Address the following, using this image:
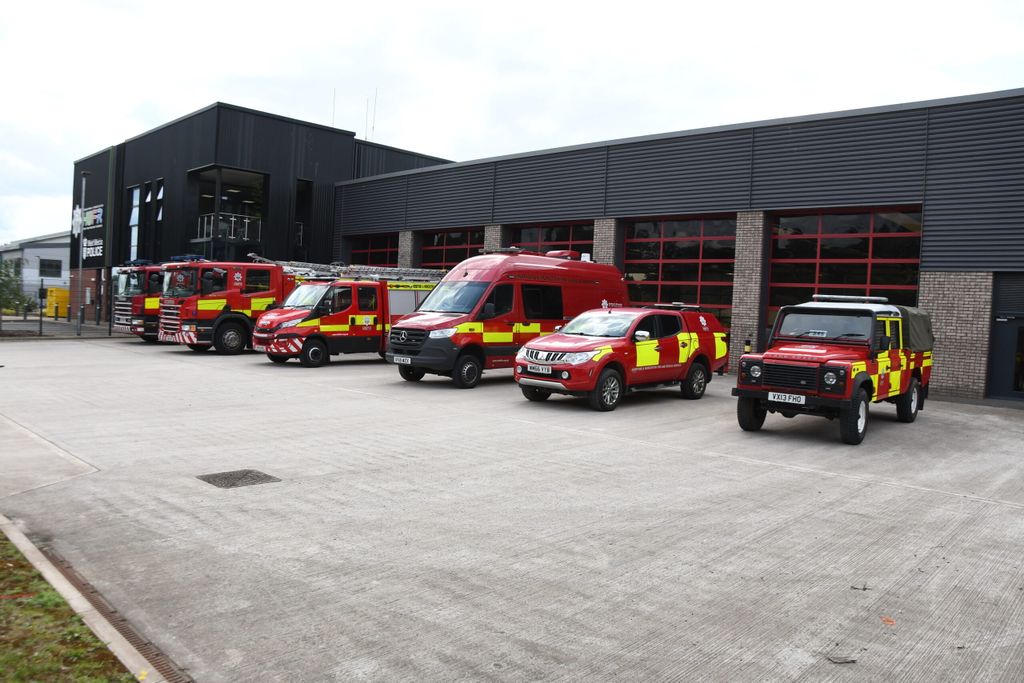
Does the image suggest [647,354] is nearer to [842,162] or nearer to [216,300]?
[842,162]

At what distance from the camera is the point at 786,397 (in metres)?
10.4

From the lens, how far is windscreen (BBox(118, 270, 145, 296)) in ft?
80.7

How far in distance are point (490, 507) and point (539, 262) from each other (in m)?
11.0

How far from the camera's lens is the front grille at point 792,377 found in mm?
10195

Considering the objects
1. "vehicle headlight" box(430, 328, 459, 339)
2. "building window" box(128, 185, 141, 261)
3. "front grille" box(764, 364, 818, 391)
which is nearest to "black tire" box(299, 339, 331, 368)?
"vehicle headlight" box(430, 328, 459, 339)

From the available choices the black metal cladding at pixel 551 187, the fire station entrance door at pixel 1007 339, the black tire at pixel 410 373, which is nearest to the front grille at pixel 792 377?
the black tire at pixel 410 373

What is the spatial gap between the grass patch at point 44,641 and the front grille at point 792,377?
8.72m

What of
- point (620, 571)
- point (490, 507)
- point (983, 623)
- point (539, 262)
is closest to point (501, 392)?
point (539, 262)

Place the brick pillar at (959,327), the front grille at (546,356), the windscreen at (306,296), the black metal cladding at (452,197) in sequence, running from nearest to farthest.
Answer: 1. the front grille at (546,356)
2. the brick pillar at (959,327)
3. the windscreen at (306,296)
4. the black metal cladding at (452,197)

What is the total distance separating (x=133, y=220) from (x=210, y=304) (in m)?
21.6

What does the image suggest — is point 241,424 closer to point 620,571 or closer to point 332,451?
point 332,451

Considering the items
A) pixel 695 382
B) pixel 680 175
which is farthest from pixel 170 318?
pixel 695 382

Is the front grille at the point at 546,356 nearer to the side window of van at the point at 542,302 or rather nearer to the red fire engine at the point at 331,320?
the side window of van at the point at 542,302

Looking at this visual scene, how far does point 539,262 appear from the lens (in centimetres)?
1705
